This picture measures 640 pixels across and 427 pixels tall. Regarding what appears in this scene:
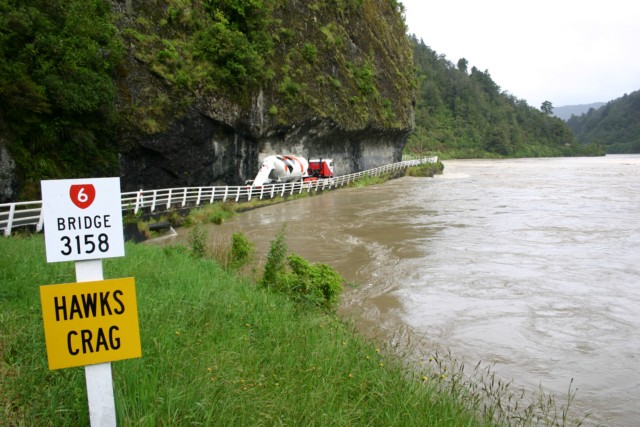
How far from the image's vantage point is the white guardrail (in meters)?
14.8

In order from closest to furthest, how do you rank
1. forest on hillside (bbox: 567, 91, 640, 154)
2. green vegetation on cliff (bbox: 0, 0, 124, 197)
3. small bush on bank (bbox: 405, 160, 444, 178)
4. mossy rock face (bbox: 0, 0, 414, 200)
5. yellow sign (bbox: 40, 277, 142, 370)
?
1. yellow sign (bbox: 40, 277, 142, 370)
2. green vegetation on cliff (bbox: 0, 0, 124, 197)
3. mossy rock face (bbox: 0, 0, 414, 200)
4. small bush on bank (bbox: 405, 160, 444, 178)
5. forest on hillside (bbox: 567, 91, 640, 154)

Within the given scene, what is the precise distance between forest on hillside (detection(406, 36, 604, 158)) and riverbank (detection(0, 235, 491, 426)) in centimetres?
10275

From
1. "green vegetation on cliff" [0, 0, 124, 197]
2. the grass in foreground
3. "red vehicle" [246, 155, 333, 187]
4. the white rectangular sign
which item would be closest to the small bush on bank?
"red vehicle" [246, 155, 333, 187]

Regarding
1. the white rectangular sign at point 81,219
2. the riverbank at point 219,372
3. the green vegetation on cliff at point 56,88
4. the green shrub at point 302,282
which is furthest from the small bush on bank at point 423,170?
the white rectangular sign at point 81,219

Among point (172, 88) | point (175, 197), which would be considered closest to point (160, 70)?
point (172, 88)

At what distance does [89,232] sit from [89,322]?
1.87 feet

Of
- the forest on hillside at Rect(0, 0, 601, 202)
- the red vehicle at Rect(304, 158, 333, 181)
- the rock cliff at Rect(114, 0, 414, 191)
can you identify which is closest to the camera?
the forest on hillside at Rect(0, 0, 601, 202)

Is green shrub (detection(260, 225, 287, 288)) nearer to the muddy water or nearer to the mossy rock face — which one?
the muddy water

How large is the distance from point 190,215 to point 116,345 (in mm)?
18734

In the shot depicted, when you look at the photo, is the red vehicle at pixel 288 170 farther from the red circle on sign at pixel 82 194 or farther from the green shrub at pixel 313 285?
the red circle on sign at pixel 82 194

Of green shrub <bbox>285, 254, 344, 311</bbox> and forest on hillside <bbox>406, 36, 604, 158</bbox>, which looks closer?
green shrub <bbox>285, 254, 344, 311</bbox>

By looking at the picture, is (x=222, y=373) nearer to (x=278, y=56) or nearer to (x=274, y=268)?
(x=274, y=268)

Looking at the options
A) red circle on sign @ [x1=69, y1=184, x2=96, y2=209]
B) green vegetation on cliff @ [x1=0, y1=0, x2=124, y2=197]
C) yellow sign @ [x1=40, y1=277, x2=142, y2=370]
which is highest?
green vegetation on cliff @ [x1=0, y1=0, x2=124, y2=197]

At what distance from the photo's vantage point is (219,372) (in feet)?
13.9
